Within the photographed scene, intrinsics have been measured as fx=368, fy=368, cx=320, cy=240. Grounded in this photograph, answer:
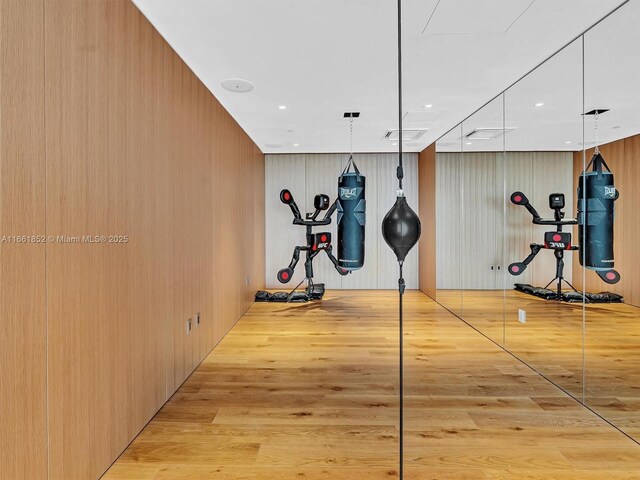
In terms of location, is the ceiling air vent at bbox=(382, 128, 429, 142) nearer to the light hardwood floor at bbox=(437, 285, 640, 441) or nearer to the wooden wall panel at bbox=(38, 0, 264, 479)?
the light hardwood floor at bbox=(437, 285, 640, 441)

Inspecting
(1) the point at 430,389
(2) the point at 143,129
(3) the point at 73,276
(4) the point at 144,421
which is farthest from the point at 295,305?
(3) the point at 73,276

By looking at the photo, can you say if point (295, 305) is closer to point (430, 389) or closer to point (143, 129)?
point (430, 389)

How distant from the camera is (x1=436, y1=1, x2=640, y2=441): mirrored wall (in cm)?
225

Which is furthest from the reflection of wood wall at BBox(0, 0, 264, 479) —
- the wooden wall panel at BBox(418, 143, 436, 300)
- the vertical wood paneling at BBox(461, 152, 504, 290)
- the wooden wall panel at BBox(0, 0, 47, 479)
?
the wooden wall panel at BBox(418, 143, 436, 300)

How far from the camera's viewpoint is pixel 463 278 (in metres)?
4.82

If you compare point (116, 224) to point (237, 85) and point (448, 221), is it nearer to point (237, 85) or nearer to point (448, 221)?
point (237, 85)

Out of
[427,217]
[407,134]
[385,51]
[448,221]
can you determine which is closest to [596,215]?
[385,51]

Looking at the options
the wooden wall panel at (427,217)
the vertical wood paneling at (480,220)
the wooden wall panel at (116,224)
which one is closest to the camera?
the wooden wall panel at (116,224)

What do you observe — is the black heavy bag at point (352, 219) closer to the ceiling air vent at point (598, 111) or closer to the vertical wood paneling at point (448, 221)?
the vertical wood paneling at point (448, 221)

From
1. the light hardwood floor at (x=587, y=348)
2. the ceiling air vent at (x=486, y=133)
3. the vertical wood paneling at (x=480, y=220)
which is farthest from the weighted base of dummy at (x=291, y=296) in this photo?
the ceiling air vent at (x=486, y=133)

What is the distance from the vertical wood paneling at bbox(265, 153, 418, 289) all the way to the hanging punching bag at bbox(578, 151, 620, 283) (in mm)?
4641

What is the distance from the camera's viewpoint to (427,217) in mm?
6512

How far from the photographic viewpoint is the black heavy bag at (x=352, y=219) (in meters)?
4.64

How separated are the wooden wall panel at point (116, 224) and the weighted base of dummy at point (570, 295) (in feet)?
9.71
